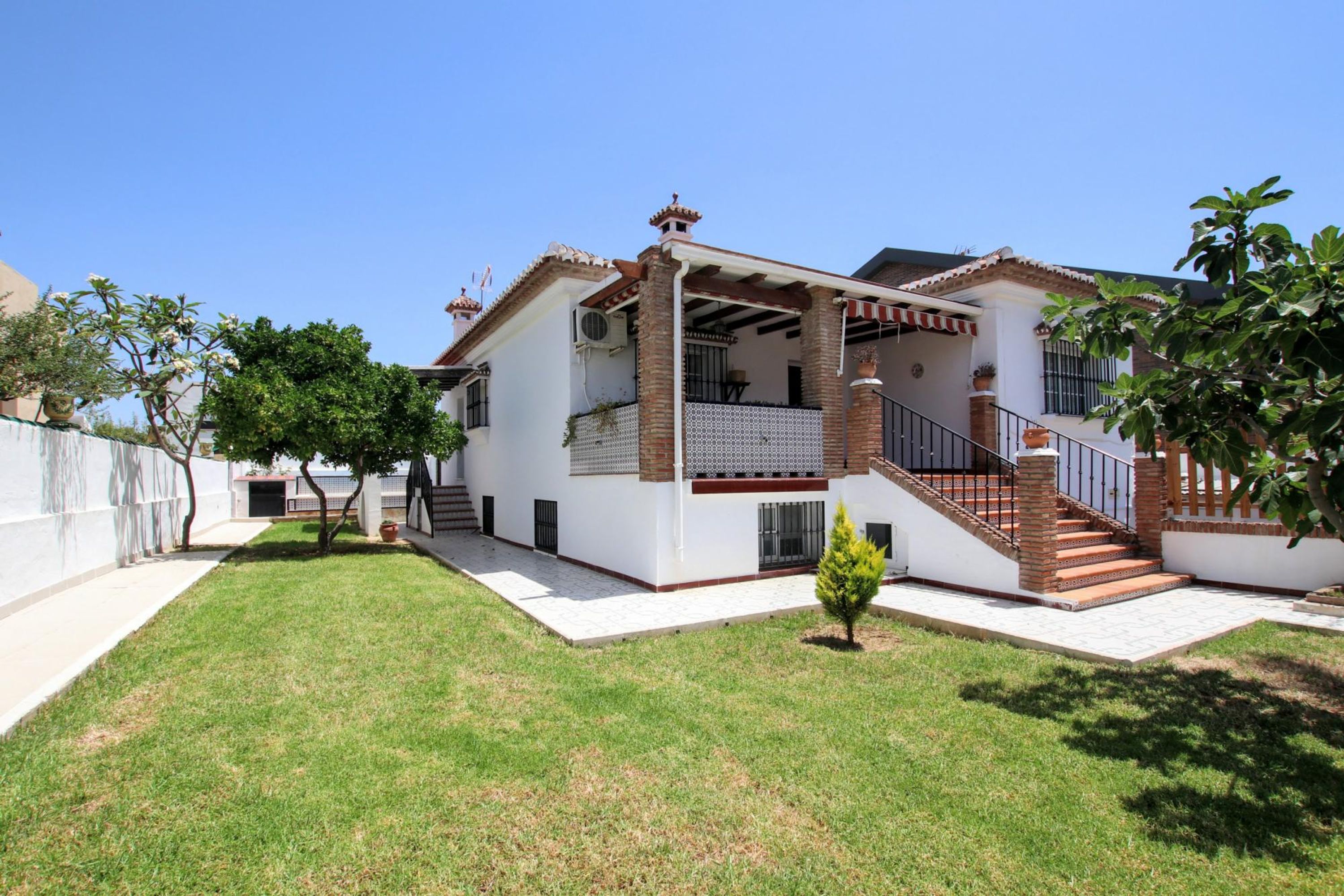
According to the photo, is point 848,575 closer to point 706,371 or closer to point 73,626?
point 706,371

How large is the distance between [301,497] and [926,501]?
27804 millimetres

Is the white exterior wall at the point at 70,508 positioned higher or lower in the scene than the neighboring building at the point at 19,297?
lower

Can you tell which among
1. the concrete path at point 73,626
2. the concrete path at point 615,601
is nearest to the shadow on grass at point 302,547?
the concrete path at point 73,626

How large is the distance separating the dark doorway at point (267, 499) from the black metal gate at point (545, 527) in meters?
20.0

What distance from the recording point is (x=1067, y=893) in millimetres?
2963

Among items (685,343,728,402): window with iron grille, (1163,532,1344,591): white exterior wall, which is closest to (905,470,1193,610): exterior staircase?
(1163,532,1344,591): white exterior wall

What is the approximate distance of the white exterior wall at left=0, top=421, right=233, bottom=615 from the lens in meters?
8.30

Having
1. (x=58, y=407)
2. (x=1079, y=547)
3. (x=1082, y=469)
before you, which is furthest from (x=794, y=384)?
(x=58, y=407)

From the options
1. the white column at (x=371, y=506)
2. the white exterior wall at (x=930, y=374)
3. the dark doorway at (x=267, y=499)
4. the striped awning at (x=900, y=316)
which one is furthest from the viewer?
the dark doorway at (x=267, y=499)

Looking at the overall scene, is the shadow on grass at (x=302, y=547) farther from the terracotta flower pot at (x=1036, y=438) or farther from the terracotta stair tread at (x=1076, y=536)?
the terracotta stair tread at (x=1076, y=536)

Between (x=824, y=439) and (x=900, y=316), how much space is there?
2.55m

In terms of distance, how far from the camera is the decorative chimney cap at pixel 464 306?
22125 millimetres

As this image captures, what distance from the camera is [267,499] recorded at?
95.6 ft

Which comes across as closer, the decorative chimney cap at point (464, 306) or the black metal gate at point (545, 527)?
the black metal gate at point (545, 527)
